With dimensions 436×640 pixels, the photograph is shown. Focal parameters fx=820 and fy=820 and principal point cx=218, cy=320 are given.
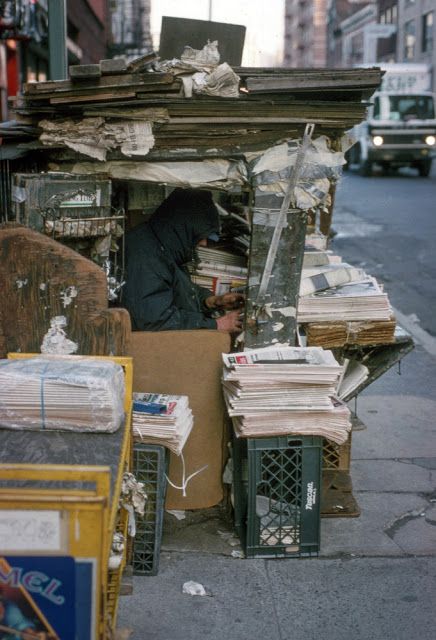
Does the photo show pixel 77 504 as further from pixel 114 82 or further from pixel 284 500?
pixel 114 82

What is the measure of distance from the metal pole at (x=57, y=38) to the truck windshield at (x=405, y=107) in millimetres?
24350

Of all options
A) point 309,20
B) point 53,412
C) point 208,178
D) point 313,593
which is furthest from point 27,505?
point 309,20

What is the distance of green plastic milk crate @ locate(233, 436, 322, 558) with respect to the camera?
4.07 meters

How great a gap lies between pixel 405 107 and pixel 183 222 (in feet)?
85.6

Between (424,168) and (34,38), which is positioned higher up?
(34,38)

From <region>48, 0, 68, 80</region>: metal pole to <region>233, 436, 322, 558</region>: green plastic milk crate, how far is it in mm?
3135

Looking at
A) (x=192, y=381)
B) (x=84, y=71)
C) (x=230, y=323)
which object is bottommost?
(x=192, y=381)

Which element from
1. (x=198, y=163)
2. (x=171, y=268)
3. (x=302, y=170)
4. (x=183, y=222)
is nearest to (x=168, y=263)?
(x=171, y=268)

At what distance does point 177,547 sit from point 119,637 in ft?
4.74

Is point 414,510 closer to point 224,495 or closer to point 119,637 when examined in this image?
point 224,495

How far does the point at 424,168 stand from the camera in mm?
28859

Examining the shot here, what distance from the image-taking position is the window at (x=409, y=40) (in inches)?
2079

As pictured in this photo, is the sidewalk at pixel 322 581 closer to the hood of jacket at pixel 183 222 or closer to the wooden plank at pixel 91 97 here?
the hood of jacket at pixel 183 222

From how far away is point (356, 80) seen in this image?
165 inches
